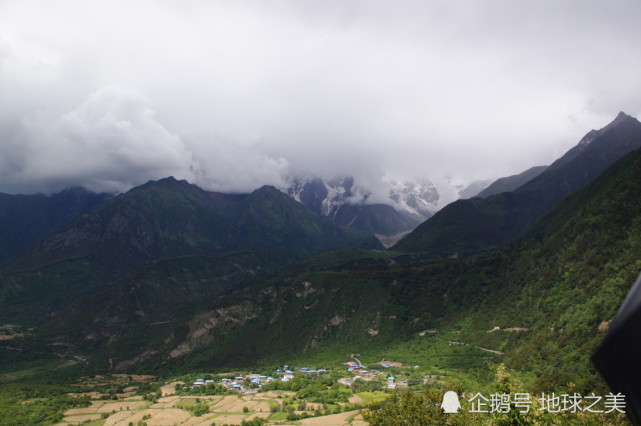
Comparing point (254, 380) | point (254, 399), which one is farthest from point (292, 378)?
point (254, 399)

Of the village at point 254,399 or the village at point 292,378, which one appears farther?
the village at point 292,378

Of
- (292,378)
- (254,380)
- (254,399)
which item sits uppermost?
(254,399)

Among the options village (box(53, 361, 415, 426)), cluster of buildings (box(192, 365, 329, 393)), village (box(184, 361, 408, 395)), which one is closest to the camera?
village (box(53, 361, 415, 426))

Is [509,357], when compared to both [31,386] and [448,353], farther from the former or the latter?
[31,386]

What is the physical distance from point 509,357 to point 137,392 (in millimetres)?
155928

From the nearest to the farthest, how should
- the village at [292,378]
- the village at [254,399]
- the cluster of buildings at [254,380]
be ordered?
the village at [254,399]
the village at [292,378]
the cluster of buildings at [254,380]

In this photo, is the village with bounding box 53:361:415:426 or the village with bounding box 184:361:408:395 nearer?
the village with bounding box 53:361:415:426

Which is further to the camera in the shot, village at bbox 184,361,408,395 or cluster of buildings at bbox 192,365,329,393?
cluster of buildings at bbox 192,365,329,393

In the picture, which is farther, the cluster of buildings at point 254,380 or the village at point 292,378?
the cluster of buildings at point 254,380

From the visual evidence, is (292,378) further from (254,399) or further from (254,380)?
(254,399)

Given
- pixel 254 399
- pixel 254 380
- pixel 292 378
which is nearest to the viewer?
pixel 254 399

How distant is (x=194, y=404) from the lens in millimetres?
133875

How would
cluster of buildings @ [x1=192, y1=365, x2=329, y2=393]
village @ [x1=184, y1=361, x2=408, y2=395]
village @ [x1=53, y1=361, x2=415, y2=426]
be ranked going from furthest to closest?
1. cluster of buildings @ [x1=192, y1=365, x2=329, y2=393]
2. village @ [x1=184, y1=361, x2=408, y2=395]
3. village @ [x1=53, y1=361, x2=415, y2=426]

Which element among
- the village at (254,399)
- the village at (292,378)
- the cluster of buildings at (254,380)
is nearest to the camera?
the village at (254,399)
